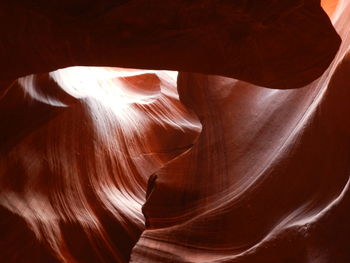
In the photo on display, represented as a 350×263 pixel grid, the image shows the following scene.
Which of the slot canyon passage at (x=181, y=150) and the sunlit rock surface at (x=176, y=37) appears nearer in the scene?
the sunlit rock surface at (x=176, y=37)

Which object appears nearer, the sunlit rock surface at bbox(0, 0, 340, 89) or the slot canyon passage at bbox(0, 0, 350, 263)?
the sunlit rock surface at bbox(0, 0, 340, 89)

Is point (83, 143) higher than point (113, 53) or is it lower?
lower

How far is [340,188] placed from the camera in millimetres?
2475

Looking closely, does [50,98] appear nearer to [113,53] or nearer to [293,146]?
[113,53]

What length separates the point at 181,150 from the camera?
4684 mm

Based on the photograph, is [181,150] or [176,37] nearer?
[176,37]

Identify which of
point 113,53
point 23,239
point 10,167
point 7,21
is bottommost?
point 23,239

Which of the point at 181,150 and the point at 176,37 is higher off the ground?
the point at 176,37

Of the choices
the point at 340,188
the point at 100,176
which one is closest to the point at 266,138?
the point at 340,188

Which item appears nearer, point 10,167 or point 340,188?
point 340,188

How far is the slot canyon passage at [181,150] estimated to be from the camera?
225 cm

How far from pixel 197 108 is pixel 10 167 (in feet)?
5.41

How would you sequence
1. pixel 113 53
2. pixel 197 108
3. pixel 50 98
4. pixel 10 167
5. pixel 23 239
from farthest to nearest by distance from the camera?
pixel 197 108 < pixel 50 98 < pixel 10 167 < pixel 23 239 < pixel 113 53

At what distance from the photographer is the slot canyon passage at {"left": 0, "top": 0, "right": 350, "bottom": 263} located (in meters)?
2.25
